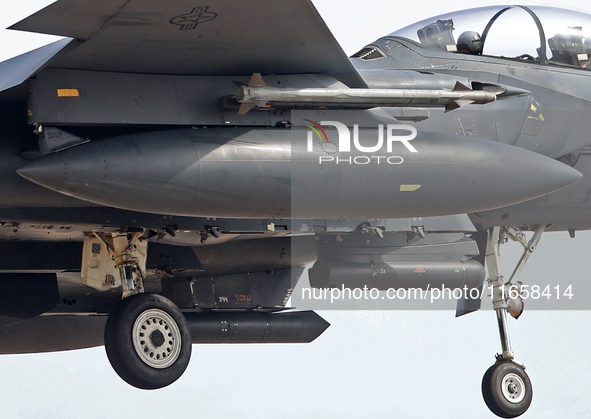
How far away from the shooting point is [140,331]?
9.24 m

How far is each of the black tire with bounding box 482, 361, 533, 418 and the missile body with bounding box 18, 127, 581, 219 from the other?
3.58 m

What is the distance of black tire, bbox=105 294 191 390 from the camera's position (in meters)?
9.02

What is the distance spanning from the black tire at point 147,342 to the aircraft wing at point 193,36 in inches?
98.9

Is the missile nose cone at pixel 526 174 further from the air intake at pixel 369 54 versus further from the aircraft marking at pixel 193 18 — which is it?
the aircraft marking at pixel 193 18

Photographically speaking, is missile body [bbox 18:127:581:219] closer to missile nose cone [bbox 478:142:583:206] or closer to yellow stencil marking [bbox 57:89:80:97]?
missile nose cone [bbox 478:142:583:206]

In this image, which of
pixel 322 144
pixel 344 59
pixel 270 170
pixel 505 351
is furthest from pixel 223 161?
pixel 505 351

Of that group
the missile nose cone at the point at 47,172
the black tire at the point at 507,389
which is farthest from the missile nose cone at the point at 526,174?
the missile nose cone at the point at 47,172

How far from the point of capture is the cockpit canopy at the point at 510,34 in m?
11.1

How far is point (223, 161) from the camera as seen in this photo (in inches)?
316

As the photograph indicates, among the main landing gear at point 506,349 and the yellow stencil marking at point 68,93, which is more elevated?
the yellow stencil marking at point 68,93

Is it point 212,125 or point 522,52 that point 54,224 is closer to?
point 212,125

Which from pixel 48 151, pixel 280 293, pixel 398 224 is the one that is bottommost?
pixel 280 293

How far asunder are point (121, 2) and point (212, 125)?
181cm

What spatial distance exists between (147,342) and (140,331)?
0.44 feet
